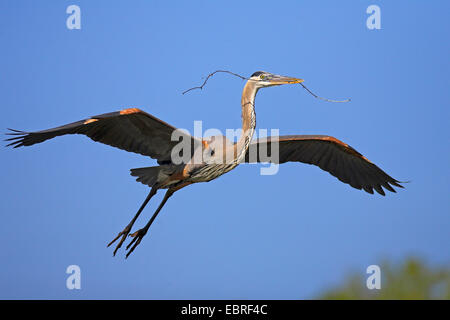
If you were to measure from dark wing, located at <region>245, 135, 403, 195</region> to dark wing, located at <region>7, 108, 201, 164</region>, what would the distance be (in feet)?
5.13

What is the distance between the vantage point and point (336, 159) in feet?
38.5

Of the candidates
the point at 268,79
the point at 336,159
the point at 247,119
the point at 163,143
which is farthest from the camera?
the point at 336,159

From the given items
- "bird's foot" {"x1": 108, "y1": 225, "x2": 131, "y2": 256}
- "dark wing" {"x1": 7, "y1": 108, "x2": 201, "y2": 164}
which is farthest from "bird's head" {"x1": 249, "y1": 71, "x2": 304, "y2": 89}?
"bird's foot" {"x1": 108, "y1": 225, "x2": 131, "y2": 256}

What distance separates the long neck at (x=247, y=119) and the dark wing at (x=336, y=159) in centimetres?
136

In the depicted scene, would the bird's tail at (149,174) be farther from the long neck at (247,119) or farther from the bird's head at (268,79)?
the bird's head at (268,79)

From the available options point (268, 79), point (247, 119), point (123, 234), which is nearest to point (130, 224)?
point (123, 234)

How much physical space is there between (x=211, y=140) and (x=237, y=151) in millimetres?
536

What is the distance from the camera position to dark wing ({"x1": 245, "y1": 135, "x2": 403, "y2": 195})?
1123 cm

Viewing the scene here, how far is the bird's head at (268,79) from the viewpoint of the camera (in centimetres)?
983

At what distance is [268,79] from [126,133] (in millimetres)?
2079

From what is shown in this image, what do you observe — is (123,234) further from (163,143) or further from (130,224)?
(163,143)

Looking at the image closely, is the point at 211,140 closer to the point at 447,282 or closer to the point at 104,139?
the point at 104,139
